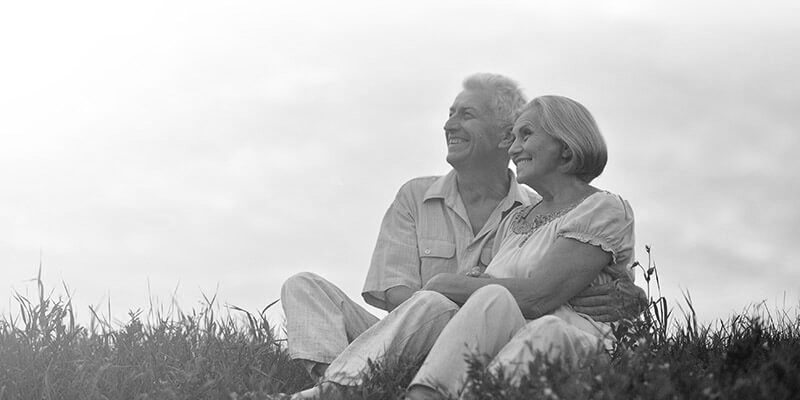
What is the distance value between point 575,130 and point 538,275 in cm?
76

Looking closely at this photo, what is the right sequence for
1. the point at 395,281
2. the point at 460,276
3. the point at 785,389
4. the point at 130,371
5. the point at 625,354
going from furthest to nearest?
the point at 395,281 < the point at 130,371 < the point at 460,276 < the point at 625,354 < the point at 785,389

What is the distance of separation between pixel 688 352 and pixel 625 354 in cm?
112

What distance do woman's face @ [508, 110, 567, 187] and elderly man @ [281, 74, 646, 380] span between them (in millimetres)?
1042

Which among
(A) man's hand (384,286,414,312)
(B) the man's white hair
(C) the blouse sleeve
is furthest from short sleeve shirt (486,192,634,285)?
(B) the man's white hair

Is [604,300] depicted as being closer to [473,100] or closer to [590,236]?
[590,236]

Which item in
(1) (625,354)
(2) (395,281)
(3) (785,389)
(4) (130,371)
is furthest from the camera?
(2) (395,281)

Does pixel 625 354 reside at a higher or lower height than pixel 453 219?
lower

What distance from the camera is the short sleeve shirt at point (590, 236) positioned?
16.7ft

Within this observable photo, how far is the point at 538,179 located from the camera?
5.39 meters

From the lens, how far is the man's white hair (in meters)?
6.55

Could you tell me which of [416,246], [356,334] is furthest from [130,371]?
[416,246]

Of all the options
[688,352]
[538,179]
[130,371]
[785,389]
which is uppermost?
[538,179]

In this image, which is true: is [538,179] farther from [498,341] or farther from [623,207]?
[498,341]

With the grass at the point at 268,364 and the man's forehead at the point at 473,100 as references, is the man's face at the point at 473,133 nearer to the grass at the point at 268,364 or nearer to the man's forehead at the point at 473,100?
the man's forehead at the point at 473,100
